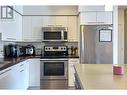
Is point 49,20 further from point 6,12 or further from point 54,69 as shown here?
point 6,12

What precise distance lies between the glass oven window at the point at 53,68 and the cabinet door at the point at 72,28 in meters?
0.81

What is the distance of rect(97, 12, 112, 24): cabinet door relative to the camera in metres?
5.10

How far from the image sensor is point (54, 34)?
18.5 feet

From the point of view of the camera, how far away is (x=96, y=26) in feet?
16.7

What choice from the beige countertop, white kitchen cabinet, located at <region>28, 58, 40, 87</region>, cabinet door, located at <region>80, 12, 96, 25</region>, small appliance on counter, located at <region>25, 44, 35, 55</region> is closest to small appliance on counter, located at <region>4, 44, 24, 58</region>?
white kitchen cabinet, located at <region>28, 58, 40, 87</region>

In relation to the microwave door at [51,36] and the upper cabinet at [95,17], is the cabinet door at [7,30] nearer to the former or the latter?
the microwave door at [51,36]

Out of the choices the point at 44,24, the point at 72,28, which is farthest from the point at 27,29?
the point at 72,28

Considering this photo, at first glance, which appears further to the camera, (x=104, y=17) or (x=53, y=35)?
(x=53, y=35)

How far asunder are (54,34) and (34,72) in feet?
3.42
